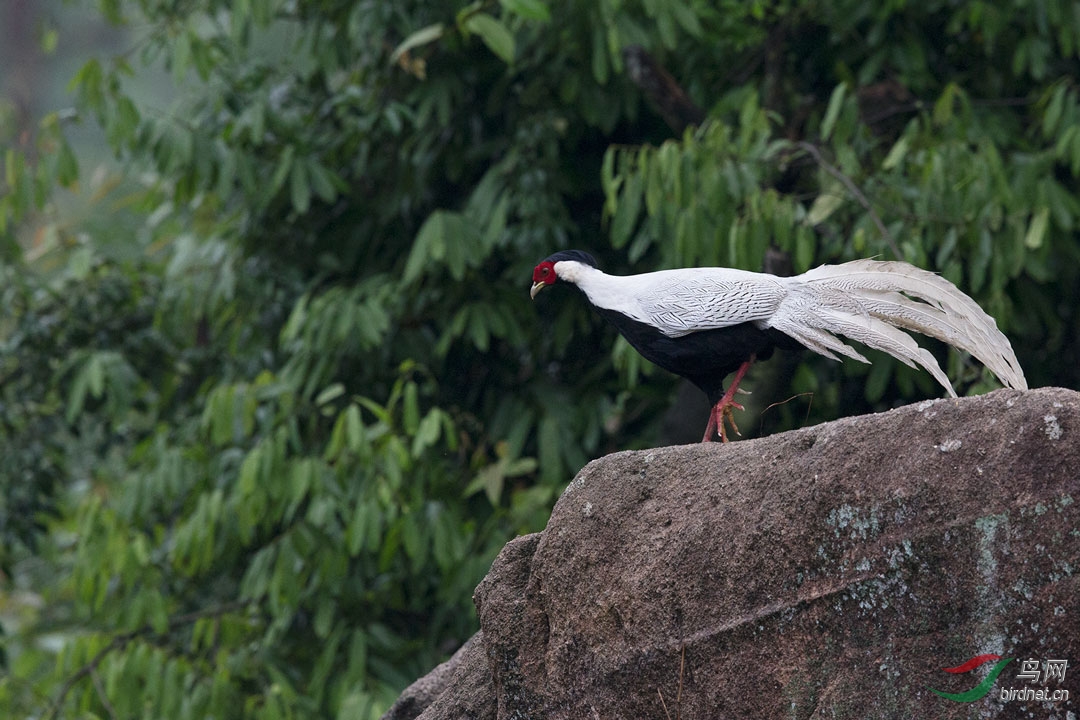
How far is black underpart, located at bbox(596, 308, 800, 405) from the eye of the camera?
337cm

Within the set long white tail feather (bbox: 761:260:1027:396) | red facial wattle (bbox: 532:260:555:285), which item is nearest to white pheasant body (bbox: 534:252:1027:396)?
long white tail feather (bbox: 761:260:1027:396)

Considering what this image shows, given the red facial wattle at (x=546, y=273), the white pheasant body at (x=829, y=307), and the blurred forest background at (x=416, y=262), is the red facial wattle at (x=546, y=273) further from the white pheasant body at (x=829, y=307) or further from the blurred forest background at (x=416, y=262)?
the blurred forest background at (x=416, y=262)

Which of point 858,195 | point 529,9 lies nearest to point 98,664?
point 529,9

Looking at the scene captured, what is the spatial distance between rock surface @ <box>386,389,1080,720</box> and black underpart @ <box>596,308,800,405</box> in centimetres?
48

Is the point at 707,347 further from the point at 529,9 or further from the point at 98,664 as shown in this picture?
the point at 98,664

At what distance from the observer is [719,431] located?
346 centimetres

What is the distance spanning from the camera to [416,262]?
5.54m

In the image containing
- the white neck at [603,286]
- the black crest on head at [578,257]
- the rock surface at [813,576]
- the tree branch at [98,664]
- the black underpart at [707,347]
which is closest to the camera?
the rock surface at [813,576]

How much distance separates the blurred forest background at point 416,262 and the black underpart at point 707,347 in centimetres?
129

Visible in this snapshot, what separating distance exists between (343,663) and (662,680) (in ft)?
11.0

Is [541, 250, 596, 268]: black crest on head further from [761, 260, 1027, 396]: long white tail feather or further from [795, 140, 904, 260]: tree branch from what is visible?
[795, 140, 904, 260]: tree branch

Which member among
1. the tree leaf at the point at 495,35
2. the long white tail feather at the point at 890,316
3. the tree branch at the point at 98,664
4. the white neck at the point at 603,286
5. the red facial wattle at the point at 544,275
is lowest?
the tree branch at the point at 98,664

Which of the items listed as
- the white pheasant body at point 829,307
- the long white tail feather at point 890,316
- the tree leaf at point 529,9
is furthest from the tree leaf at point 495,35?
the long white tail feather at point 890,316

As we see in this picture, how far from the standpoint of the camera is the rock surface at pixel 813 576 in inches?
92.1
